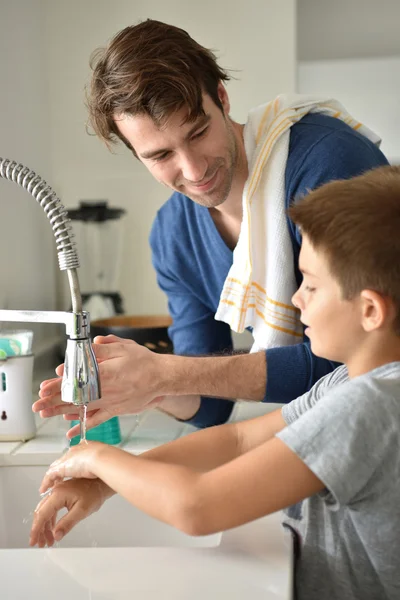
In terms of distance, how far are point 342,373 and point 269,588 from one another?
354 millimetres

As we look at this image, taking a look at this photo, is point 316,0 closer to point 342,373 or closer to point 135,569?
point 342,373

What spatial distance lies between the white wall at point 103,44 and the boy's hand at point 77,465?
1.69 m

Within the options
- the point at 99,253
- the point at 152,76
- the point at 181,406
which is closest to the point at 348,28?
the point at 99,253

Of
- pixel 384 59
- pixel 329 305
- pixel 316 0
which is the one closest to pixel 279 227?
pixel 329 305

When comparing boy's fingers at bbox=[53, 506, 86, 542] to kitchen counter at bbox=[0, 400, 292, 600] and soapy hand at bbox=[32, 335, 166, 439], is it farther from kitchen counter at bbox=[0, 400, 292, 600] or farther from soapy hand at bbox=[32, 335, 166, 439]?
soapy hand at bbox=[32, 335, 166, 439]

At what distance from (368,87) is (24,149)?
3.68ft

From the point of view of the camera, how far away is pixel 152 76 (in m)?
1.34

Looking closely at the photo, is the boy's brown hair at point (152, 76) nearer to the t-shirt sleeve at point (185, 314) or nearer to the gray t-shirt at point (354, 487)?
the t-shirt sleeve at point (185, 314)

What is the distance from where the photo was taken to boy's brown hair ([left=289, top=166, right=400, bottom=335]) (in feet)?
2.93

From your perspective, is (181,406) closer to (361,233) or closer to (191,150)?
(191,150)

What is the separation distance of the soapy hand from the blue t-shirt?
9.5 inches

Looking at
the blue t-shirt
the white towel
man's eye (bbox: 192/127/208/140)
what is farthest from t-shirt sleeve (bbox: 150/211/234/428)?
man's eye (bbox: 192/127/208/140)

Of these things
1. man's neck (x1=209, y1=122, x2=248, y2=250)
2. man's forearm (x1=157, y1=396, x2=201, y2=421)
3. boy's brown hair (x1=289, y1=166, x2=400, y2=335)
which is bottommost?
man's forearm (x1=157, y1=396, x2=201, y2=421)

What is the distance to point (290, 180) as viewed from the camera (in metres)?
1.51
